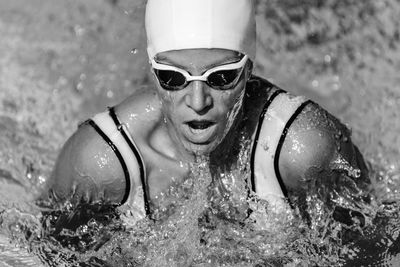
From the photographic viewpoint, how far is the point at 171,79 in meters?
2.56

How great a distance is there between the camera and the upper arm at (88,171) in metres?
2.79

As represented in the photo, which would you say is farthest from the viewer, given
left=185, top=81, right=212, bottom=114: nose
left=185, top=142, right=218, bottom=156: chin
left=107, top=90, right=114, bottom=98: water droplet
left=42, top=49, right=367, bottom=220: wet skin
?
left=107, top=90, right=114, bottom=98: water droplet

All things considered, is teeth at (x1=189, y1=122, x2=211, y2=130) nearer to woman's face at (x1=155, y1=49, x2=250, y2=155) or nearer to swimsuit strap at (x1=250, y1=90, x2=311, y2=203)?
woman's face at (x1=155, y1=49, x2=250, y2=155)

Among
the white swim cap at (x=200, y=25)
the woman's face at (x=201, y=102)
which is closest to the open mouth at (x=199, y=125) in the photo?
the woman's face at (x=201, y=102)

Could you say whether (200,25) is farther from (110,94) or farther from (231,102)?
(110,94)

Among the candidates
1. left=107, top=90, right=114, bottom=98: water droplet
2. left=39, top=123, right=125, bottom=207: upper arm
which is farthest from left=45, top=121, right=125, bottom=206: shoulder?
left=107, top=90, right=114, bottom=98: water droplet

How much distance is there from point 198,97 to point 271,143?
1.19 feet

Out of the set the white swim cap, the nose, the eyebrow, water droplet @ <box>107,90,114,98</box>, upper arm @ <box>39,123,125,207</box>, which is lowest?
water droplet @ <box>107,90,114,98</box>

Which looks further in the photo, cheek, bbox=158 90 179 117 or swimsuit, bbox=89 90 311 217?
swimsuit, bbox=89 90 311 217

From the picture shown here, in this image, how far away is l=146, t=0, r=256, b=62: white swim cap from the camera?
2580 mm

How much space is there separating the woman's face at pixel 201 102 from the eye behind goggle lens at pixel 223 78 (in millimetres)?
15

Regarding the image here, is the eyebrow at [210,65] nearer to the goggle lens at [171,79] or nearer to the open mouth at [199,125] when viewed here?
the goggle lens at [171,79]

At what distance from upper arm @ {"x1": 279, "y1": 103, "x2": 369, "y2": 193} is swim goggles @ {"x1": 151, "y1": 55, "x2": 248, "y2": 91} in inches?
11.8

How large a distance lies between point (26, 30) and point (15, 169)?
88 cm
